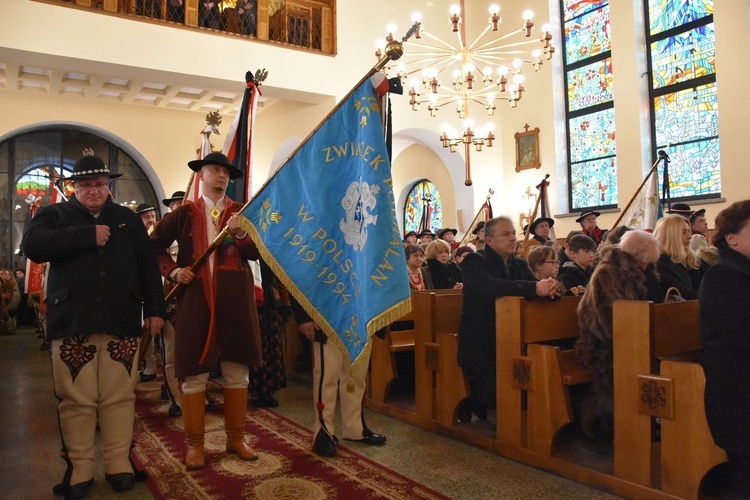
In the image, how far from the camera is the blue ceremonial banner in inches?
118

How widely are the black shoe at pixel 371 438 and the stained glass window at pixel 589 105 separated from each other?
9296 mm

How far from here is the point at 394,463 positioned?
3.29 meters

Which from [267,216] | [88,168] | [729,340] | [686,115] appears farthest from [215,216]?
[686,115]

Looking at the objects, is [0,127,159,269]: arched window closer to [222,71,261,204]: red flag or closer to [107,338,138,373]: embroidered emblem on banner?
[222,71,261,204]: red flag

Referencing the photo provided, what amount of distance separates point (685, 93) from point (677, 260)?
7720 mm

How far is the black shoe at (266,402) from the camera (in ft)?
15.3

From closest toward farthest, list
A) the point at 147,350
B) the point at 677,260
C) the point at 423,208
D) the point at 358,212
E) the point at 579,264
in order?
1. the point at 358,212
2. the point at 677,260
3. the point at 579,264
4. the point at 147,350
5. the point at 423,208

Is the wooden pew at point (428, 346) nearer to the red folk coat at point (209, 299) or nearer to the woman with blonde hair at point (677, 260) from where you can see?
the red folk coat at point (209, 299)

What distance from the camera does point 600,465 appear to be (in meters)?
3.10

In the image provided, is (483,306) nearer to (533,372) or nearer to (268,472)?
(533,372)

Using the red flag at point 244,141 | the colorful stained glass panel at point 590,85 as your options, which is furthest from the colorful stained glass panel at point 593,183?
the red flag at point 244,141

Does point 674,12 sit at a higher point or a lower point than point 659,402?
higher

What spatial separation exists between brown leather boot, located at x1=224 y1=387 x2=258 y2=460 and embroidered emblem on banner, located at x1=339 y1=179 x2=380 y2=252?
3.46ft

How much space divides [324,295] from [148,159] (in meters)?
11.7
